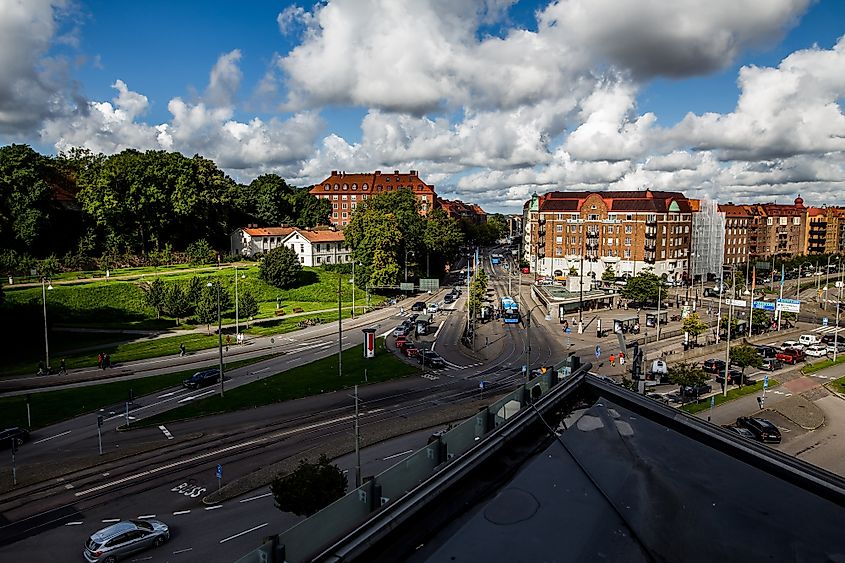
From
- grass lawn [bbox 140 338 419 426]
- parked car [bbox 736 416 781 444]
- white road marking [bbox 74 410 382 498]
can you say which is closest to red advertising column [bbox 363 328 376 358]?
grass lawn [bbox 140 338 419 426]

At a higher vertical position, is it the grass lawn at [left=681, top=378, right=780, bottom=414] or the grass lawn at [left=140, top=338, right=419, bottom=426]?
the grass lawn at [left=140, top=338, right=419, bottom=426]

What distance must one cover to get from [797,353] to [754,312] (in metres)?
11.7

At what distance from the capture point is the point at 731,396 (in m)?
40.3

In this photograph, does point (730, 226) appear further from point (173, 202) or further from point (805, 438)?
point (173, 202)

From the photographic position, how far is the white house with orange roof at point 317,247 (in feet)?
321

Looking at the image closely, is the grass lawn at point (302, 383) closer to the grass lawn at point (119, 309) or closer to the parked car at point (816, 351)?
the grass lawn at point (119, 309)

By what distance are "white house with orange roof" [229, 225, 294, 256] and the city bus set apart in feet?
148

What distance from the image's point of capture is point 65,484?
25.8m

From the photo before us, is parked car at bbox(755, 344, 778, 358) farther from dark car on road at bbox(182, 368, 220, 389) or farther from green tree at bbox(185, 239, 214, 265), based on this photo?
green tree at bbox(185, 239, 214, 265)

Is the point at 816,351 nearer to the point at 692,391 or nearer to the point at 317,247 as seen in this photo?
the point at 692,391

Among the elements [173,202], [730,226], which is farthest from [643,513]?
[730,226]

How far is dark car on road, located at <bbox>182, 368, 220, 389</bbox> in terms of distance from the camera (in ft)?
133

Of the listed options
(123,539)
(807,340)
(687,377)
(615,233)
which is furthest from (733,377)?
(615,233)

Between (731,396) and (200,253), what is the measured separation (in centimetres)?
7414
